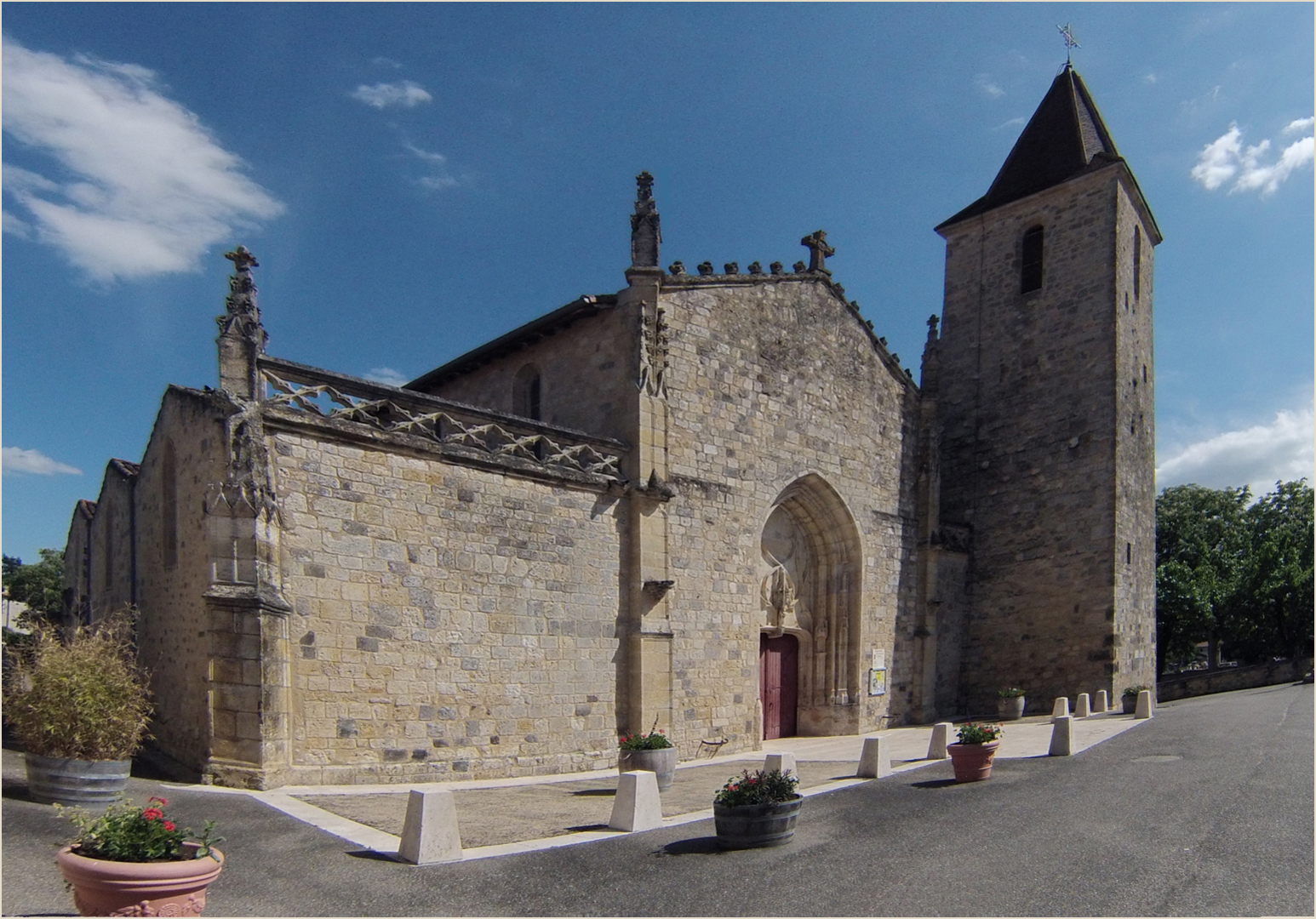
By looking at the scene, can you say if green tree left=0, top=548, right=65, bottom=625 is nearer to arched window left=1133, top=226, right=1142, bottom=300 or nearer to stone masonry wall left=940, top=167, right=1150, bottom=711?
stone masonry wall left=940, top=167, right=1150, bottom=711

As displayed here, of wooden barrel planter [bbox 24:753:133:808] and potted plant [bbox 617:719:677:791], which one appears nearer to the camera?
wooden barrel planter [bbox 24:753:133:808]

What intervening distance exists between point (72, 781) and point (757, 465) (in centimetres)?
1177

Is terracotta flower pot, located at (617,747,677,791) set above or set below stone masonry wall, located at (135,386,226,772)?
below

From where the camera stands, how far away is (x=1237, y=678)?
2709 cm

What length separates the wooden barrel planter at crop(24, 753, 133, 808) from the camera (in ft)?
26.8

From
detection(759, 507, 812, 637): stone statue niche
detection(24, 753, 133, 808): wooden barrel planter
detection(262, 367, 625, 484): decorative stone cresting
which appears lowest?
detection(24, 753, 133, 808): wooden barrel planter

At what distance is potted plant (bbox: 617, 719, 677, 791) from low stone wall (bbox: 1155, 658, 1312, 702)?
21.0m

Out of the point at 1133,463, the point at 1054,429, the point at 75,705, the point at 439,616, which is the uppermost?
the point at 1054,429

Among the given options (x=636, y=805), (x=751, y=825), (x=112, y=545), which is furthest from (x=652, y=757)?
(x=112, y=545)

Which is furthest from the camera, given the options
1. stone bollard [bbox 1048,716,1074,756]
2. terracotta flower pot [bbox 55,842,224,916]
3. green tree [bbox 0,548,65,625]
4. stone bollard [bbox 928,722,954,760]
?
green tree [bbox 0,548,65,625]

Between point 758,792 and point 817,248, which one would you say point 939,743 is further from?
point 817,248

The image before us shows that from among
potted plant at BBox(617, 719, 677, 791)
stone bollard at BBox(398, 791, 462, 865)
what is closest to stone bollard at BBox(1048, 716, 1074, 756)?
potted plant at BBox(617, 719, 677, 791)

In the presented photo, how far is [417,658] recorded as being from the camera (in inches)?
466

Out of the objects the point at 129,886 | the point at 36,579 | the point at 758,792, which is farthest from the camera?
the point at 36,579
